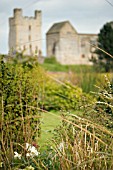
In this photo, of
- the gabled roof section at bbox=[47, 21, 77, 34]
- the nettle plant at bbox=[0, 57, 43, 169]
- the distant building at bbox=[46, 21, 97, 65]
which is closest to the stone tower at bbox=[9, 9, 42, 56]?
the gabled roof section at bbox=[47, 21, 77, 34]

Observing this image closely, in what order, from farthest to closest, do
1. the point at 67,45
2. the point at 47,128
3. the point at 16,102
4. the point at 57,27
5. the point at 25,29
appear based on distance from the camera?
1. the point at 25,29
2. the point at 57,27
3. the point at 67,45
4. the point at 47,128
5. the point at 16,102

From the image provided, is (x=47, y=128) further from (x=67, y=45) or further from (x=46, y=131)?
(x=67, y=45)

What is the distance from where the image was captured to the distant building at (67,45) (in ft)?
172

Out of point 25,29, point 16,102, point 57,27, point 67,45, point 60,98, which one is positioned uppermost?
point 57,27

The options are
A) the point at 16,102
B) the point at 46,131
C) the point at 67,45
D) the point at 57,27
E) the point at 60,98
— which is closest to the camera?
the point at 46,131

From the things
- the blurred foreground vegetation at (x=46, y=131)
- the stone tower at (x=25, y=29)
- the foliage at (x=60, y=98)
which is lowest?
the foliage at (x=60, y=98)

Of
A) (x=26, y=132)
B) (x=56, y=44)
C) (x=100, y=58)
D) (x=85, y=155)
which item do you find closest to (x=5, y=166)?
(x=26, y=132)

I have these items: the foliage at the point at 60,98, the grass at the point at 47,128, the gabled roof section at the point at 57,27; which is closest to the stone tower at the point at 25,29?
the gabled roof section at the point at 57,27

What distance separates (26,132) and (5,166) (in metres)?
0.52

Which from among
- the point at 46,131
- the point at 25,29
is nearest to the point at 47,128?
the point at 46,131

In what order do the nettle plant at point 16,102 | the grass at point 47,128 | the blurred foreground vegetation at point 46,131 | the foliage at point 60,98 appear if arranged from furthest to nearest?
the foliage at point 60,98
the nettle plant at point 16,102
the grass at point 47,128
the blurred foreground vegetation at point 46,131

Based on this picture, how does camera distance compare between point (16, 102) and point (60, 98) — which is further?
point (60, 98)

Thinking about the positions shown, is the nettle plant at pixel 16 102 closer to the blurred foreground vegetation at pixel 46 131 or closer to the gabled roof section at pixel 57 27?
the blurred foreground vegetation at pixel 46 131

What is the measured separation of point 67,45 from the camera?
5378 centimetres
